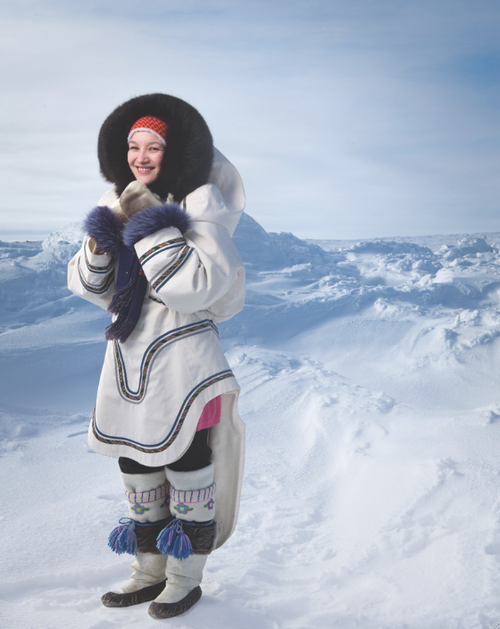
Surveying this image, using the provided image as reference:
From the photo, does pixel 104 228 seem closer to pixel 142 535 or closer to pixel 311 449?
pixel 142 535

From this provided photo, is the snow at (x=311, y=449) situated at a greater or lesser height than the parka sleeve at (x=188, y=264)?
lesser

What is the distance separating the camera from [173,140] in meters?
1.17

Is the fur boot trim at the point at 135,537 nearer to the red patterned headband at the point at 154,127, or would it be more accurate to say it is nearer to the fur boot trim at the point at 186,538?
the fur boot trim at the point at 186,538

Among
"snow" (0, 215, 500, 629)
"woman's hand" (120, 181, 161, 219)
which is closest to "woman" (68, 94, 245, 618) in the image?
"woman's hand" (120, 181, 161, 219)

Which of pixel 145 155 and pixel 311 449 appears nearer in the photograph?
pixel 145 155

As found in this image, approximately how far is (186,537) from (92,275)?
2.13 feet

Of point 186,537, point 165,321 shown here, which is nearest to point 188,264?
point 165,321

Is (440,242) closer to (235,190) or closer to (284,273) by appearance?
(284,273)

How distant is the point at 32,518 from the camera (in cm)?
167

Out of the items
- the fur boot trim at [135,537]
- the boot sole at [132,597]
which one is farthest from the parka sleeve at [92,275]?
the boot sole at [132,597]

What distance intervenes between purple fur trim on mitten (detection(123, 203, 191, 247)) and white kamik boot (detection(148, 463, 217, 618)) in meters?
0.56

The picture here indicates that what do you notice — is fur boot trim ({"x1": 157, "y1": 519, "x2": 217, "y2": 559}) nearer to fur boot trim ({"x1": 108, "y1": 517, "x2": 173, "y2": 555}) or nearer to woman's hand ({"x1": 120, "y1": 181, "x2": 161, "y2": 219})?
fur boot trim ({"x1": 108, "y1": 517, "x2": 173, "y2": 555})

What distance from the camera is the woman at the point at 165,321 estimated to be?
1113mm

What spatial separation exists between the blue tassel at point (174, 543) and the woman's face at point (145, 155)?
817 millimetres
